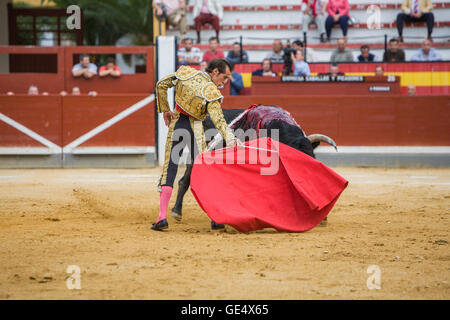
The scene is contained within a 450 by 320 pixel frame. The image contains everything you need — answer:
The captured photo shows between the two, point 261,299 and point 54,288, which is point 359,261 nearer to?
point 261,299

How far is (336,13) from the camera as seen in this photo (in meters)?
11.9

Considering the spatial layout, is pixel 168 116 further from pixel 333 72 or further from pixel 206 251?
pixel 333 72

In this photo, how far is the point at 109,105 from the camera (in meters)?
9.34

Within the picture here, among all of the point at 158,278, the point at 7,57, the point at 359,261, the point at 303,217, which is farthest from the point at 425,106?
the point at 7,57

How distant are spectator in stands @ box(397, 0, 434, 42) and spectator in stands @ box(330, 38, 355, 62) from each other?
1597mm

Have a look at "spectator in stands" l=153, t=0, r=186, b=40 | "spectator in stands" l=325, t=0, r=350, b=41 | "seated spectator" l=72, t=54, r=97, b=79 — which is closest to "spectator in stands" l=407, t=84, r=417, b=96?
"spectator in stands" l=325, t=0, r=350, b=41

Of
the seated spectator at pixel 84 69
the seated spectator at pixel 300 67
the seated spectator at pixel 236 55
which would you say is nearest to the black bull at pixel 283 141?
the seated spectator at pixel 84 69

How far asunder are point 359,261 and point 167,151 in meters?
1.77

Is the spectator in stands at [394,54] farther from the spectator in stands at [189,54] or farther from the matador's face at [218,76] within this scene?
the matador's face at [218,76]

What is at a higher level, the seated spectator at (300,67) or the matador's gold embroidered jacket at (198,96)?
the seated spectator at (300,67)

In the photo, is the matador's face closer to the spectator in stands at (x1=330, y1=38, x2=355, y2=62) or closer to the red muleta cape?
the red muleta cape

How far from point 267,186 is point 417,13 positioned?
27.5 feet

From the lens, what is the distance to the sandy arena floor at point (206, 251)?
3.08 m

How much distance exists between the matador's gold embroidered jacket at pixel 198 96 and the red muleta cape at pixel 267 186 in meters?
0.27
